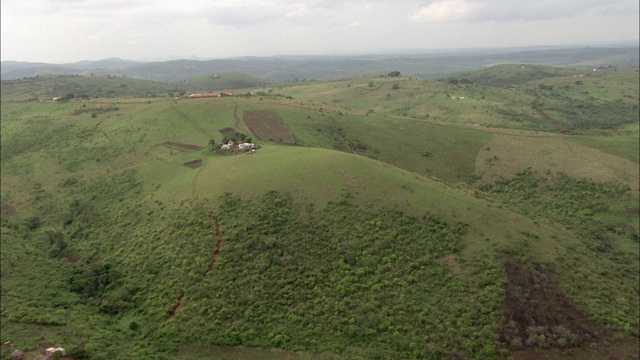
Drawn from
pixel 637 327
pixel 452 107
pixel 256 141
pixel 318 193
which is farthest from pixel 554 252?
pixel 452 107

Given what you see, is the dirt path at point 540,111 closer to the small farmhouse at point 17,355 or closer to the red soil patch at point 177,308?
the red soil patch at point 177,308

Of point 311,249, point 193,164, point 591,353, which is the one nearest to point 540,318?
point 591,353

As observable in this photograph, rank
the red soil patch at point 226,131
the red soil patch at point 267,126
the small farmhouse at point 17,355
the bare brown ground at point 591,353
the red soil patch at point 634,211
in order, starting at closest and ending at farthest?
1. the small farmhouse at point 17,355
2. the bare brown ground at point 591,353
3. the red soil patch at point 634,211
4. the red soil patch at point 267,126
5. the red soil patch at point 226,131

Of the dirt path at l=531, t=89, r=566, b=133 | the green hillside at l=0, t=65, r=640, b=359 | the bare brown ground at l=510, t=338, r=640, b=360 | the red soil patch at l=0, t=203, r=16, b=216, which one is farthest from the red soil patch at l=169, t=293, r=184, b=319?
the dirt path at l=531, t=89, r=566, b=133

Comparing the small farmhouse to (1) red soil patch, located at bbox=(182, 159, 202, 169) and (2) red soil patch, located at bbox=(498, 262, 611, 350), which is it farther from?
(1) red soil patch, located at bbox=(182, 159, 202, 169)

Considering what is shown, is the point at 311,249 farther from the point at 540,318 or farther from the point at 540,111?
the point at 540,111

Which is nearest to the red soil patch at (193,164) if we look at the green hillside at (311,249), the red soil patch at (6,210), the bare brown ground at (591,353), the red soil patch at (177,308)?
the green hillside at (311,249)

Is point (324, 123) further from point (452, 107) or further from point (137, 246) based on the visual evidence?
point (452, 107)
